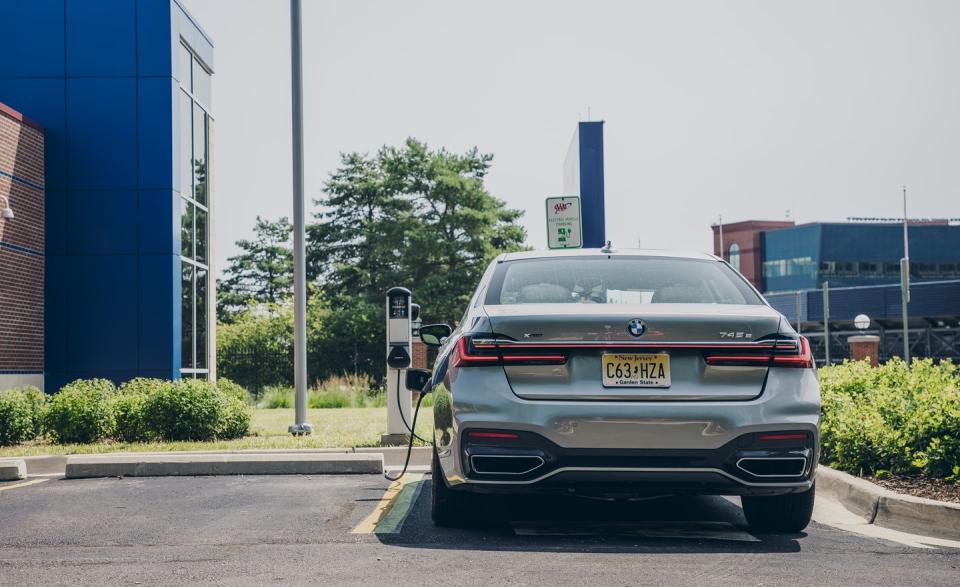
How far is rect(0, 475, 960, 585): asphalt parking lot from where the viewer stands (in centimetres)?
519

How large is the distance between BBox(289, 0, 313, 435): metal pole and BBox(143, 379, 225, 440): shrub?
1.63 meters

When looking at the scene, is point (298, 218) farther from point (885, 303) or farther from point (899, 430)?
point (885, 303)

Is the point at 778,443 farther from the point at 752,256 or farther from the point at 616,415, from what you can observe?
the point at 752,256

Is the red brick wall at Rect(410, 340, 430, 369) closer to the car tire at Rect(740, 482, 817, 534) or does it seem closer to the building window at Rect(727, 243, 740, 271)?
the car tire at Rect(740, 482, 817, 534)

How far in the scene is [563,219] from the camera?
13.6 m

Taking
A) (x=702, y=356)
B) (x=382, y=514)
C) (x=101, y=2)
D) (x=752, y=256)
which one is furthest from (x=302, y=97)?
(x=752, y=256)

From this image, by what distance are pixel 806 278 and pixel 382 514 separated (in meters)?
81.9

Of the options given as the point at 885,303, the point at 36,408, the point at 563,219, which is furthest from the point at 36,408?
the point at 885,303

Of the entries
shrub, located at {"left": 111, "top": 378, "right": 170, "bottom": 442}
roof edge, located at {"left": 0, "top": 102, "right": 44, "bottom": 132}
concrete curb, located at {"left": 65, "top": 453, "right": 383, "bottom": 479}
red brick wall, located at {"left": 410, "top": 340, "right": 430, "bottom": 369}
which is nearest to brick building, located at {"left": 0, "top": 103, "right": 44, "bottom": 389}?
roof edge, located at {"left": 0, "top": 102, "right": 44, "bottom": 132}

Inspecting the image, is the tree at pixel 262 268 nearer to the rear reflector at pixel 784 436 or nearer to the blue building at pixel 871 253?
the blue building at pixel 871 253

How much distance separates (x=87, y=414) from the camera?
13414mm

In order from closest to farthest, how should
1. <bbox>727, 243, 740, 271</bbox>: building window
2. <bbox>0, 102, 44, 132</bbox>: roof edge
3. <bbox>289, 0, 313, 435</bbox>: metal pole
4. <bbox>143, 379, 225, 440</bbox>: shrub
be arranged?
<bbox>143, 379, 225, 440</bbox>: shrub → <bbox>289, 0, 313, 435</bbox>: metal pole → <bbox>0, 102, 44, 132</bbox>: roof edge → <bbox>727, 243, 740, 271</bbox>: building window

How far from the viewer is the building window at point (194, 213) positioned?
77.0 ft

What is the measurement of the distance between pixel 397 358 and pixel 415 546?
614 centimetres
